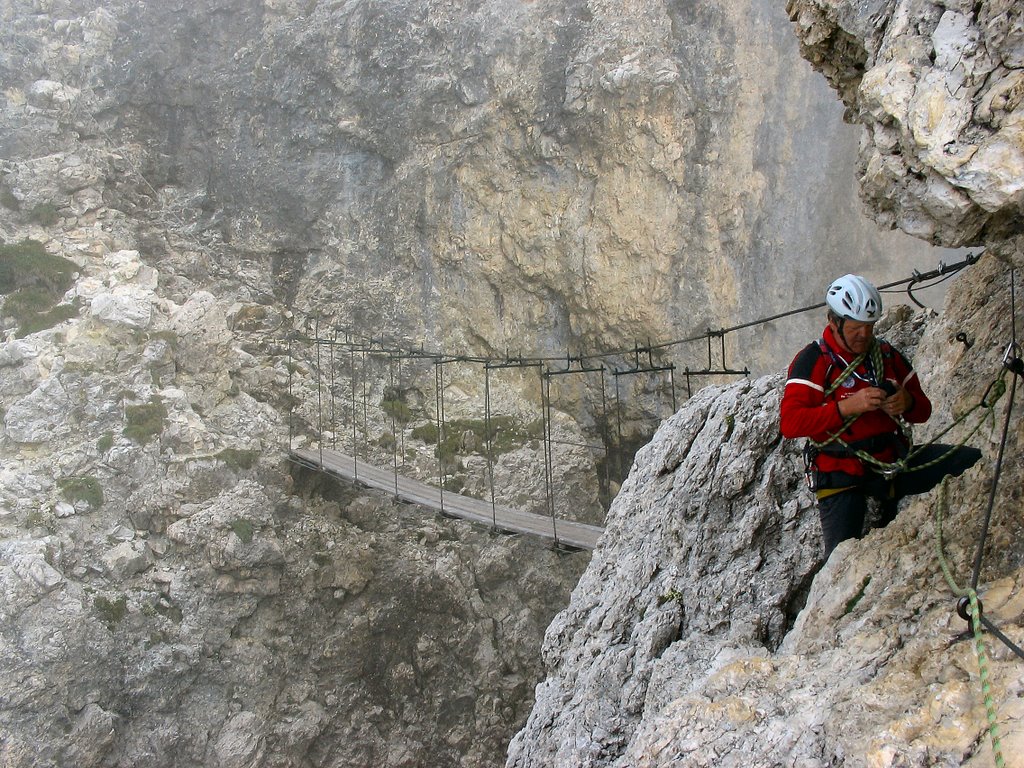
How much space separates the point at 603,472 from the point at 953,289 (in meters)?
13.6

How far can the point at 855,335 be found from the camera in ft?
10.00

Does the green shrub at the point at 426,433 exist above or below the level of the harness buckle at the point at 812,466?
below

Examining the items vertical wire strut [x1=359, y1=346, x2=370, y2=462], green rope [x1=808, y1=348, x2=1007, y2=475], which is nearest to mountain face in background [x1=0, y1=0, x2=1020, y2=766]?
vertical wire strut [x1=359, y1=346, x2=370, y2=462]

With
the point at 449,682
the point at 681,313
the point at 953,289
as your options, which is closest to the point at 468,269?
the point at 681,313

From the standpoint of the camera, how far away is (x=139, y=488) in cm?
1310

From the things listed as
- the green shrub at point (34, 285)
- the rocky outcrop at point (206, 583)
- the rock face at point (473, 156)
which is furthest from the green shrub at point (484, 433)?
the green shrub at point (34, 285)

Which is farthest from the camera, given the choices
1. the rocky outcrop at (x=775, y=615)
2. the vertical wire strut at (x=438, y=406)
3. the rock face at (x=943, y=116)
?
the vertical wire strut at (x=438, y=406)

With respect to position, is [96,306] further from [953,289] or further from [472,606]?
[953,289]

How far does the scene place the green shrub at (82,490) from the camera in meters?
12.5

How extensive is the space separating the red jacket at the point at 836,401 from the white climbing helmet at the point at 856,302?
118 millimetres

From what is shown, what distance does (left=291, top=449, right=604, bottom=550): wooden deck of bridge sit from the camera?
11078mm

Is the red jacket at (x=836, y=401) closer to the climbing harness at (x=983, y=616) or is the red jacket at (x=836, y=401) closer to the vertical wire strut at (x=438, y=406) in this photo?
the climbing harness at (x=983, y=616)

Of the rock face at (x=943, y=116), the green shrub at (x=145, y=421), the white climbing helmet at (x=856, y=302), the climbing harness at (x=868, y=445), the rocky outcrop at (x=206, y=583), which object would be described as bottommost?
the rocky outcrop at (x=206, y=583)

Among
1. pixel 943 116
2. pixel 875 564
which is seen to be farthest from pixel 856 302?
pixel 875 564
